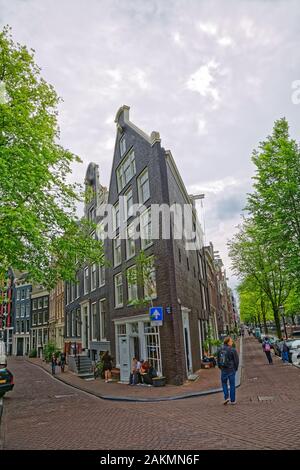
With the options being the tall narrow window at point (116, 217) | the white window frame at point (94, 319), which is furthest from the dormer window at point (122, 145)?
the white window frame at point (94, 319)

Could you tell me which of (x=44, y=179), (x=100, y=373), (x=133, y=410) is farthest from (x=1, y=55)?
(x=100, y=373)

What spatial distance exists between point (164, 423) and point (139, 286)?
11.1 m

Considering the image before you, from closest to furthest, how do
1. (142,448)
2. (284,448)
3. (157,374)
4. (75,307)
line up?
(284,448) → (142,448) → (157,374) → (75,307)

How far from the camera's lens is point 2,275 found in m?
12.7

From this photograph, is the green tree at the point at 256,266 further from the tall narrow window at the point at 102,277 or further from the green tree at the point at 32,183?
the green tree at the point at 32,183

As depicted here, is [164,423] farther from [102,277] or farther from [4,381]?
[102,277]

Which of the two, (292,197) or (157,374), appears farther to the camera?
(292,197)

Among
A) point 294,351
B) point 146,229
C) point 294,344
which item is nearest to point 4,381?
point 146,229

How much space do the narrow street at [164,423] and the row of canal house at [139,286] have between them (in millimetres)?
4788

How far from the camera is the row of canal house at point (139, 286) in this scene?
16.6 meters

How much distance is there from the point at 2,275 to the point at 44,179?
4040 mm

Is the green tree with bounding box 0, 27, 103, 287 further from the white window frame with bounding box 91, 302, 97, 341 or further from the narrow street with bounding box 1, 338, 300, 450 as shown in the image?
the white window frame with bounding box 91, 302, 97, 341

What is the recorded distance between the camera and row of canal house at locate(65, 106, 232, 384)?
54.4 feet

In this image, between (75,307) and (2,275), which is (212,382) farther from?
(75,307)
